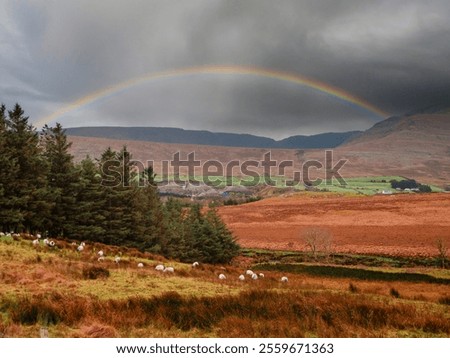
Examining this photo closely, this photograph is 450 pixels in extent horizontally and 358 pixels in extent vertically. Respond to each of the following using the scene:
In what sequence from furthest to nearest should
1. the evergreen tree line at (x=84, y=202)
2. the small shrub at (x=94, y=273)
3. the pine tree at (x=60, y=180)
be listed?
1. the pine tree at (x=60, y=180)
2. the evergreen tree line at (x=84, y=202)
3. the small shrub at (x=94, y=273)

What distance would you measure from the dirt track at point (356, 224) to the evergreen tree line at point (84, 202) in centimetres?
1958

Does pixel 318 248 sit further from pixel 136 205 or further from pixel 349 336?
pixel 349 336

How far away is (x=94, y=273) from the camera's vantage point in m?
14.2

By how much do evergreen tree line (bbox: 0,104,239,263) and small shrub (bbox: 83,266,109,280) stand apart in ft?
55.9

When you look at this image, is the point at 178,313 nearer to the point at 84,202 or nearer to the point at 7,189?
the point at 7,189

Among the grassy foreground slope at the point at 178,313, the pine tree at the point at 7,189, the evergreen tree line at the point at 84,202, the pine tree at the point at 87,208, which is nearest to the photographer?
the grassy foreground slope at the point at 178,313

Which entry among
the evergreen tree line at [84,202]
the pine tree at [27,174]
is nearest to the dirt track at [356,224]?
the evergreen tree line at [84,202]

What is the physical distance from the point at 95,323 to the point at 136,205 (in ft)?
115

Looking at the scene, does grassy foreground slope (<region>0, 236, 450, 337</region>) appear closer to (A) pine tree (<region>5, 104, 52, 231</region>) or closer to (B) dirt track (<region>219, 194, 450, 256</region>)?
(A) pine tree (<region>5, 104, 52, 231</region>)

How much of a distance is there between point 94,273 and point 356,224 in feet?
245

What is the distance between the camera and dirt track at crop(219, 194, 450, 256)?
62.6 metres

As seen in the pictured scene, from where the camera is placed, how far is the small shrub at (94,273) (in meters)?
13.9

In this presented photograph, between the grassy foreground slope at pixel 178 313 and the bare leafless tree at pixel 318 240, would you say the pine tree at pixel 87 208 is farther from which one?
the bare leafless tree at pixel 318 240
